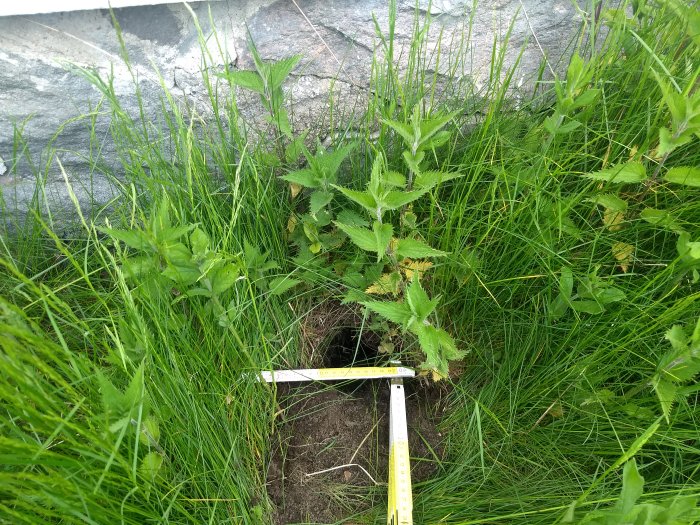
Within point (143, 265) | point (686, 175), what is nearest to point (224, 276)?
point (143, 265)

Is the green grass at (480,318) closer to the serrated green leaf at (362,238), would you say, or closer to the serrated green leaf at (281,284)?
the serrated green leaf at (281,284)

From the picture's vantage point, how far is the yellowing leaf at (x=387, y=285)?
66.2 inches

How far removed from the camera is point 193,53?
1.90 m

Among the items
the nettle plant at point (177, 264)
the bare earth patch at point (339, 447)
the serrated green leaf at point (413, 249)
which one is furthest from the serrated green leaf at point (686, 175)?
the nettle plant at point (177, 264)

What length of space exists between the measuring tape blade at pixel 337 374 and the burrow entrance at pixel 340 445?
1.4 inches

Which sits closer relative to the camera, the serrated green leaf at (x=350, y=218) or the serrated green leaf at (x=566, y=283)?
the serrated green leaf at (x=566, y=283)

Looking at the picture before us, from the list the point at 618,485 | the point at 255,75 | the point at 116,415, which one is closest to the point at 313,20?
the point at 255,75

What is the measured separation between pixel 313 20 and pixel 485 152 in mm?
751

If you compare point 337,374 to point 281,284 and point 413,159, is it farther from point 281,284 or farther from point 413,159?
point 413,159

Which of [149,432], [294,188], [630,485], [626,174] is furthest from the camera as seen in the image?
[294,188]

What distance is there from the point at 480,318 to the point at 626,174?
1.97 feet

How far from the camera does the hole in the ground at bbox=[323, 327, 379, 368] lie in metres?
1.92

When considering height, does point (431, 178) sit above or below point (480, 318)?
above

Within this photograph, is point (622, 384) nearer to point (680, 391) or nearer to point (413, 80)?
point (680, 391)
